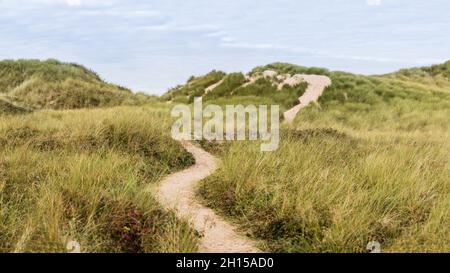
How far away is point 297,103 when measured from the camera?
26438mm

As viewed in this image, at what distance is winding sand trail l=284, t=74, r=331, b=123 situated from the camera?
24472 millimetres

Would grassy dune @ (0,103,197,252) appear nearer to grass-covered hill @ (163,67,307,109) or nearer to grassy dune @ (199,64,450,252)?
grassy dune @ (199,64,450,252)

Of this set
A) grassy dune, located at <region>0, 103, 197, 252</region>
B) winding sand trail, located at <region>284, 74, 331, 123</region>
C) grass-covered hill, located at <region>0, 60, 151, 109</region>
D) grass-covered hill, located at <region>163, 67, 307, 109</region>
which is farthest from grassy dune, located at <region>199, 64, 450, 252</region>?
grass-covered hill, located at <region>0, 60, 151, 109</region>

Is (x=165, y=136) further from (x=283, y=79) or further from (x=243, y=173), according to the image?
(x=283, y=79)

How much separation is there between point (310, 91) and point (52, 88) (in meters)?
16.0

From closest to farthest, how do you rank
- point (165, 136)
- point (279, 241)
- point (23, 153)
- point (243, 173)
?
1. point (279, 241)
2. point (243, 173)
3. point (23, 153)
4. point (165, 136)

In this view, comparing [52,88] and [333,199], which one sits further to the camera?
[52,88]

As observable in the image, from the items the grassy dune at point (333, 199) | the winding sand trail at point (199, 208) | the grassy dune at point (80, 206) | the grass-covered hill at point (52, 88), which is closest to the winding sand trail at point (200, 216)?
the winding sand trail at point (199, 208)

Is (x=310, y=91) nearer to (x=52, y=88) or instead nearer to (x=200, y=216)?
(x=52, y=88)

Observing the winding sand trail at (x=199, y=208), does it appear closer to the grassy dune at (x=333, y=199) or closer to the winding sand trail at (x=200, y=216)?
the winding sand trail at (x=200, y=216)

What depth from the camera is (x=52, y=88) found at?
28.0m

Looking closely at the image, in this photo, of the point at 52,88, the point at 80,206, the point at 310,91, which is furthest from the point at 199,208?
the point at 52,88
